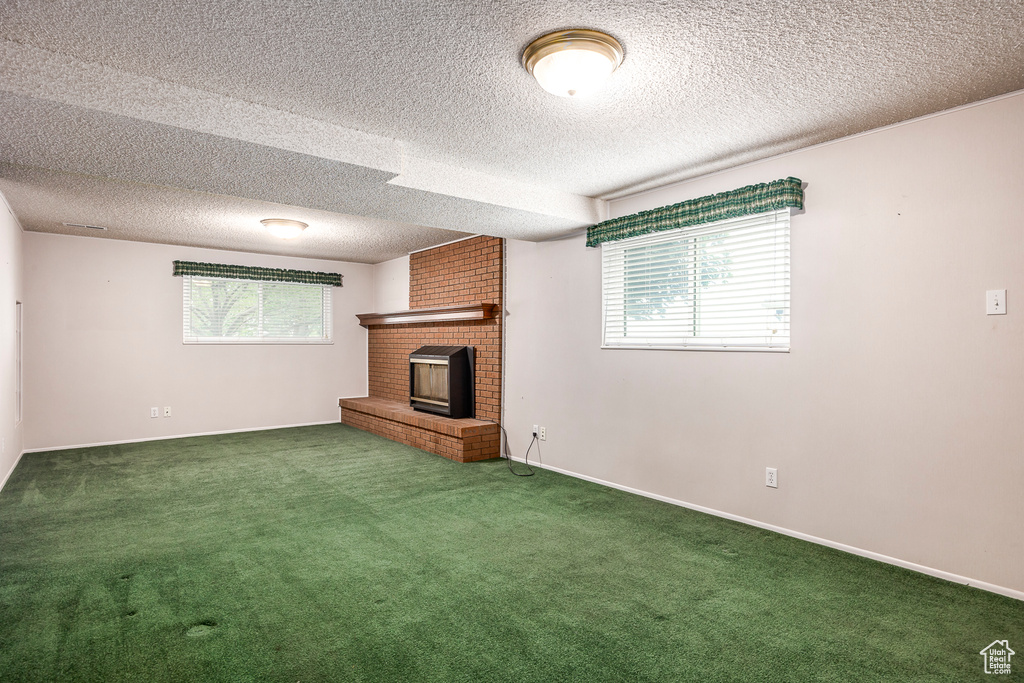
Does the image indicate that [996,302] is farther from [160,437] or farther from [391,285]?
[160,437]

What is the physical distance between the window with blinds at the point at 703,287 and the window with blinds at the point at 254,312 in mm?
4772

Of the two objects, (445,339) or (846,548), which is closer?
(846,548)

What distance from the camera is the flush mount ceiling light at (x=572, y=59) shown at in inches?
81.7

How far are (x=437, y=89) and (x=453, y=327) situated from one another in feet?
12.8

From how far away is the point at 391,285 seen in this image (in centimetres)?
770

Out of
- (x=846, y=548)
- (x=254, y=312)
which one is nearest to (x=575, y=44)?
(x=846, y=548)

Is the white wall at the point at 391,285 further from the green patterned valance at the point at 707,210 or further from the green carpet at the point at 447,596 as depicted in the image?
the green carpet at the point at 447,596

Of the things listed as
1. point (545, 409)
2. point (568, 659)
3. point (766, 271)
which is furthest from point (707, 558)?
point (545, 409)

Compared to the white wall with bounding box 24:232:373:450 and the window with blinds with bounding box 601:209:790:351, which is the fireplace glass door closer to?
the white wall with bounding box 24:232:373:450

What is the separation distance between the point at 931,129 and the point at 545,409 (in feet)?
11.1

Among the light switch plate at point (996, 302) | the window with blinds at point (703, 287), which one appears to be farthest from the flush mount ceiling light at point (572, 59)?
the light switch plate at point (996, 302)

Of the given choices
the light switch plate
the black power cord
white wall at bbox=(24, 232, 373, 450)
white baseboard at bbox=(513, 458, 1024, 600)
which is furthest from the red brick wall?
the light switch plate

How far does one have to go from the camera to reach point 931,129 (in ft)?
8.94

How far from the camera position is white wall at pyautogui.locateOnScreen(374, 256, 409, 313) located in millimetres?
7328
